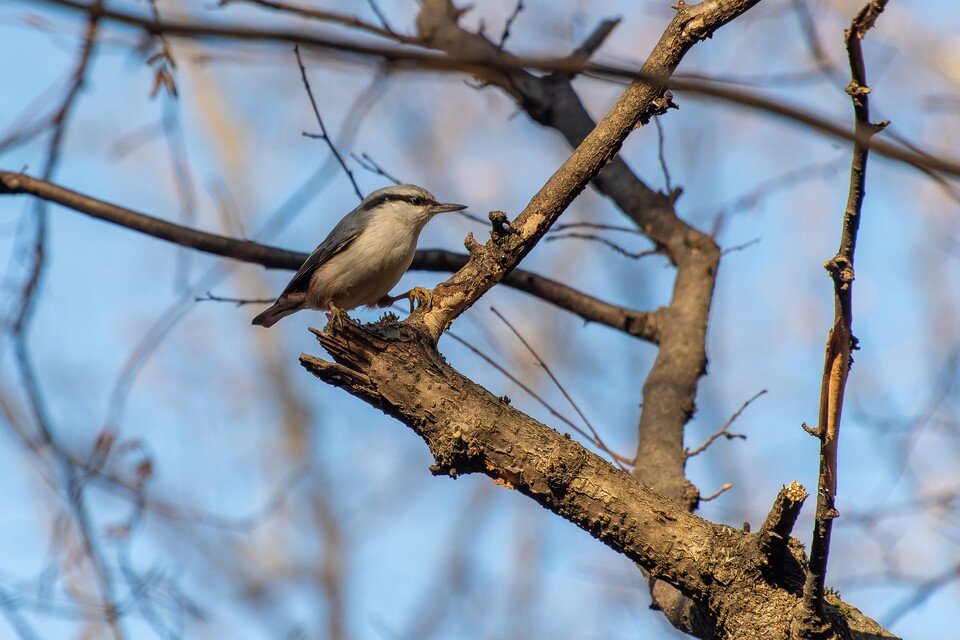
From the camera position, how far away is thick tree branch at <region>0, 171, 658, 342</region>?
13.0ft

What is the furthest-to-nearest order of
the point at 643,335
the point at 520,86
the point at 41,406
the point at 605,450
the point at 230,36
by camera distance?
1. the point at 520,86
2. the point at 643,335
3. the point at 605,450
4. the point at 41,406
5. the point at 230,36

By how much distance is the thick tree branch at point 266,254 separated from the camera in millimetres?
3947

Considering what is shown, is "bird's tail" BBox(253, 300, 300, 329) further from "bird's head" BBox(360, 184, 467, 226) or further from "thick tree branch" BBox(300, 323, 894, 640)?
"thick tree branch" BBox(300, 323, 894, 640)

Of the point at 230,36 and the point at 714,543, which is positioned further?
the point at 714,543

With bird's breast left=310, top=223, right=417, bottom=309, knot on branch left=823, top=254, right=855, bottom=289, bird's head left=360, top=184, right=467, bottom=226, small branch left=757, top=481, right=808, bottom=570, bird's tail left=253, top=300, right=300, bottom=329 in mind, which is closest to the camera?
knot on branch left=823, top=254, right=855, bottom=289

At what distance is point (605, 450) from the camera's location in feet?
11.3

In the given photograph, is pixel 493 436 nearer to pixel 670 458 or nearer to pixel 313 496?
pixel 670 458

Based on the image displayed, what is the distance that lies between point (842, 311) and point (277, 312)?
11.2 feet

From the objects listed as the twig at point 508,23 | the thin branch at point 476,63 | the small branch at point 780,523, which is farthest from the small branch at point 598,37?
the thin branch at point 476,63

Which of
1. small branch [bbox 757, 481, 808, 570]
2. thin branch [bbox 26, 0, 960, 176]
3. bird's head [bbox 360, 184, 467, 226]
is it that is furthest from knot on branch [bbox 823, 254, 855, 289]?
bird's head [bbox 360, 184, 467, 226]

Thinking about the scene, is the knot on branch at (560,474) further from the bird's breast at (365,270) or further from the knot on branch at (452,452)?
the bird's breast at (365,270)

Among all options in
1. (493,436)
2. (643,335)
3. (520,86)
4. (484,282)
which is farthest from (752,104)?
(520,86)

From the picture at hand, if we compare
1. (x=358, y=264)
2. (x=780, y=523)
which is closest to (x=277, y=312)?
(x=358, y=264)

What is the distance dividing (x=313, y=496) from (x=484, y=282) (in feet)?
34.8
